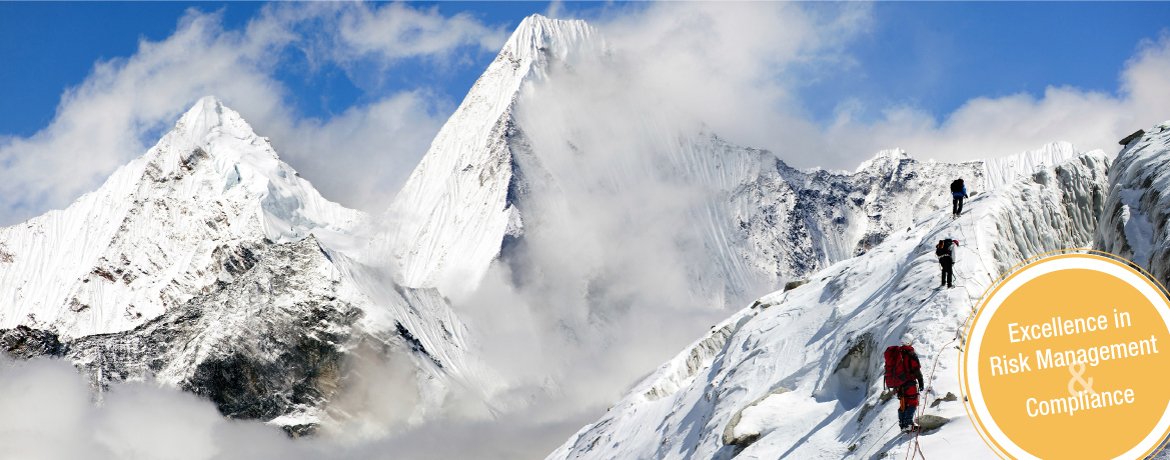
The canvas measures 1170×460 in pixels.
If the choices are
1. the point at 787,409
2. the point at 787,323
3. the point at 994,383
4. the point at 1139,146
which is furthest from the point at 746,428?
the point at 994,383

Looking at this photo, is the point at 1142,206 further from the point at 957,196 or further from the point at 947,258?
Result: the point at 957,196

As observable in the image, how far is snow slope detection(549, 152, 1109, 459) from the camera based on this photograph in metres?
37.6

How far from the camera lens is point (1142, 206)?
1676 inches

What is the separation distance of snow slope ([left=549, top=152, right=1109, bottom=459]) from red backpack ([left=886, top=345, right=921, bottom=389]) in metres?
1.65

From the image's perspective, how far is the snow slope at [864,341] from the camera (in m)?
37.6

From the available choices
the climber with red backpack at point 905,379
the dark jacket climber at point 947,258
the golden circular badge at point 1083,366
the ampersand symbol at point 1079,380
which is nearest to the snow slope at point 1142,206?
the dark jacket climber at point 947,258

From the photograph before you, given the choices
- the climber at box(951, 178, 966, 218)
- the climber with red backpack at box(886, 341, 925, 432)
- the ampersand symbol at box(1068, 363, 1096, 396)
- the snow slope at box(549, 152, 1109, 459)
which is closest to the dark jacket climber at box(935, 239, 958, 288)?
the snow slope at box(549, 152, 1109, 459)

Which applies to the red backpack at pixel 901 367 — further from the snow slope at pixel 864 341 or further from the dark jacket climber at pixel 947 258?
the dark jacket climber at pixel 947 258

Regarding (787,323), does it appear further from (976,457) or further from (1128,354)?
(1128,354)

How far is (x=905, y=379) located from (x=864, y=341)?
41.1 feet

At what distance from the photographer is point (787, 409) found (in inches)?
1793

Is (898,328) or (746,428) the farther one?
(746,428)

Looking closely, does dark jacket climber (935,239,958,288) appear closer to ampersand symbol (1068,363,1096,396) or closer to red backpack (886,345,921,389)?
red backpack (886,345,921,389)

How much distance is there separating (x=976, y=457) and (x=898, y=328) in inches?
498
